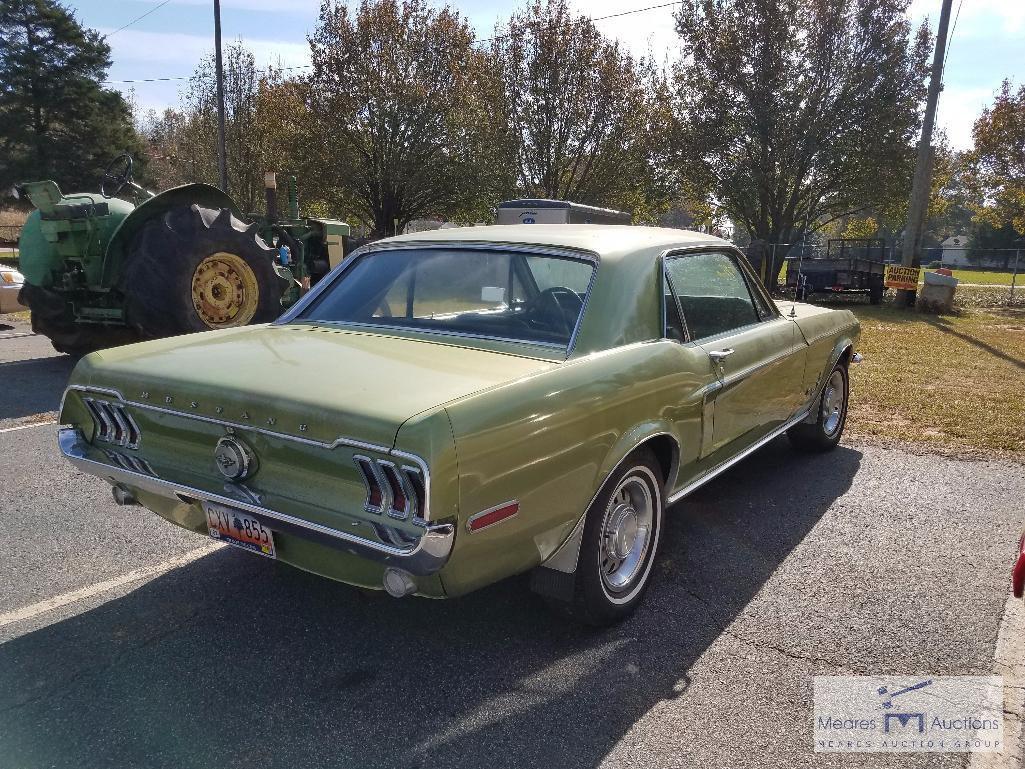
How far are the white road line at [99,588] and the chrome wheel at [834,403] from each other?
3.98 m

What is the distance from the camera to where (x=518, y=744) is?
2262mm

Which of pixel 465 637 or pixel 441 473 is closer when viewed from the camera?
pixel 441 473

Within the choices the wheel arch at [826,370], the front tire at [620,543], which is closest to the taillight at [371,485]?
the front tire at [620,543]

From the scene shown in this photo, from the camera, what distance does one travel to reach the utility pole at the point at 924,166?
48.7ft

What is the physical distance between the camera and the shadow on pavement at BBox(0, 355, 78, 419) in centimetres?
618

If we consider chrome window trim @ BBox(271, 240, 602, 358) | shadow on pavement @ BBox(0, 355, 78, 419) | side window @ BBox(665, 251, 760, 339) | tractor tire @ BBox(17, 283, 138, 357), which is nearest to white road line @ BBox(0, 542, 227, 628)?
chrome window trim @ BBox(271, 240, 602, 358)

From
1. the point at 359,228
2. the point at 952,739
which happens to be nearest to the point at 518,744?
the point at 952,739

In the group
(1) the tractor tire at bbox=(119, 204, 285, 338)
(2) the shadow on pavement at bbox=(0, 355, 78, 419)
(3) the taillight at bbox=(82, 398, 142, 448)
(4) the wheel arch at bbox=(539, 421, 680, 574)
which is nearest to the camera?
(4) the wheel arch at bbox=(539, 421, 680, 574)

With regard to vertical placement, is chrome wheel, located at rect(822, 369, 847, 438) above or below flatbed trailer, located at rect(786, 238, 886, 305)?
below

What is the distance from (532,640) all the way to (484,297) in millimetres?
1460

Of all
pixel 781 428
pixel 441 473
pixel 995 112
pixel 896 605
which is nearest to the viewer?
pixel 441 473

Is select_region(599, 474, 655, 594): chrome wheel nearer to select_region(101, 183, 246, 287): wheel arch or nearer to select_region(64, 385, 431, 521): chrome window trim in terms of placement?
select_region(64, 385, 431, 521): chrome window trim

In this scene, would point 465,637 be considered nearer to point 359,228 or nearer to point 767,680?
point 767,680

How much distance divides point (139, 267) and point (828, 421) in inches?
236
